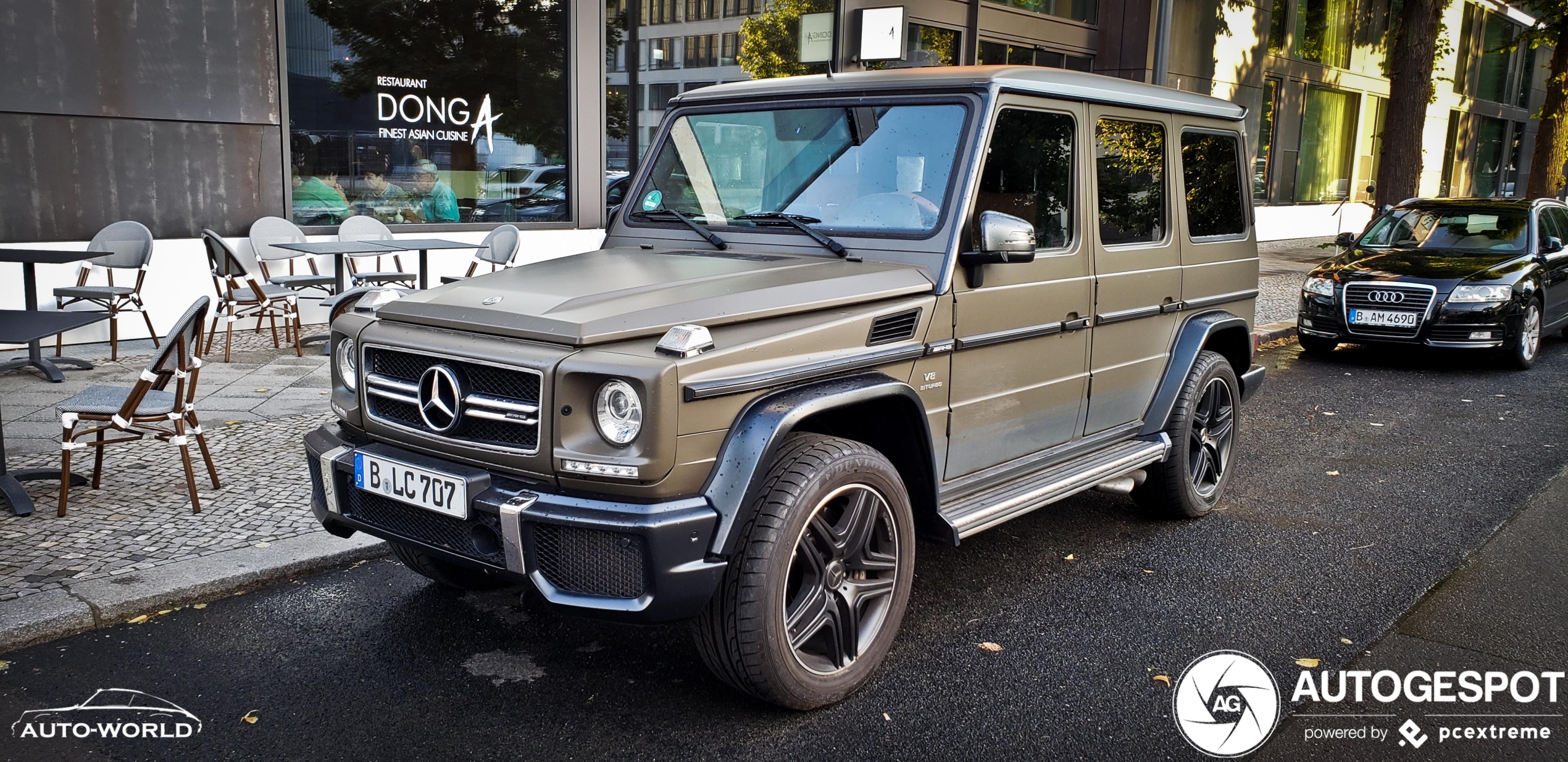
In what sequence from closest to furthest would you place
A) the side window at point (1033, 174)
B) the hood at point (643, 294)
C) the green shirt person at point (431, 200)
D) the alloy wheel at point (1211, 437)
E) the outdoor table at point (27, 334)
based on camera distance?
1. the hood at point (643, 294)
2. the side window at point (1033, 174)
3. the outdoor table at point (27, 334)
4. the alloy wheel at point (1211, 437)
5. the green shirt person at point (431, 200)

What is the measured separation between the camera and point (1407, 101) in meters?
17.3

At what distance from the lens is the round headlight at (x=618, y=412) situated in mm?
2996

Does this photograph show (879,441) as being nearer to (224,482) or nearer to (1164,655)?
(1164,655)

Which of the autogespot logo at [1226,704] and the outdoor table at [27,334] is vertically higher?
the outdoor table at [27,334]

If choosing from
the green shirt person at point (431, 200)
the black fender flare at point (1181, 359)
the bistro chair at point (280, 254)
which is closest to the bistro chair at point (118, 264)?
the bistro chair at point (280, 254)

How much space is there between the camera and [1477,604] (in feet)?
14.6

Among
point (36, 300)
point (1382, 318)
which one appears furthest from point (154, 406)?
point (1382, 318)

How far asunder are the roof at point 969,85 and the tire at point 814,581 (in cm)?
153

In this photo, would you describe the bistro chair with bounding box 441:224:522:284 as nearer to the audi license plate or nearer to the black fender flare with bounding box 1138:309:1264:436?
the black fender flare with bounding box 1138:309:1264:436

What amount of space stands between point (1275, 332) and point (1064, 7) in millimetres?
9552

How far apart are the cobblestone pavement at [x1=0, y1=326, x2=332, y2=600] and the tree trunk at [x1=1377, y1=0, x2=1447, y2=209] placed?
1635 cm

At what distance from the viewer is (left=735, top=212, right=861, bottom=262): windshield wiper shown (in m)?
4.04

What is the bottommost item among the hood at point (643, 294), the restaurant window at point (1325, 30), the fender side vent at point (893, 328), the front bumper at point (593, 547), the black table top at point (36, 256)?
the front bumper at point (593, 547)

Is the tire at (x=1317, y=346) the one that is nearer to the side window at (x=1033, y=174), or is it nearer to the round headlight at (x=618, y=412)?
the side window at (x=1033, y=174)
